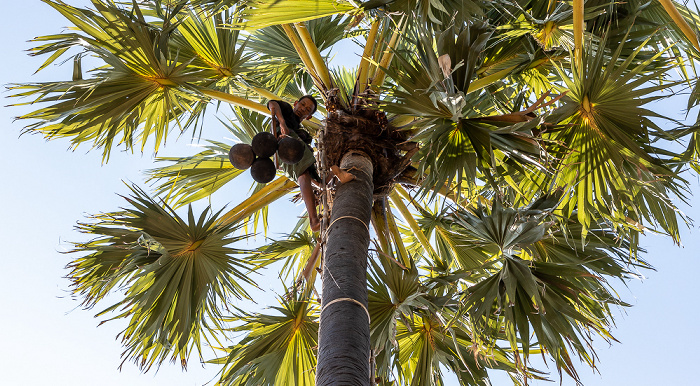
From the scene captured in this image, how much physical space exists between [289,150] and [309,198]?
2.04 feet

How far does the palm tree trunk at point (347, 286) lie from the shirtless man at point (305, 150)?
0.64 ft

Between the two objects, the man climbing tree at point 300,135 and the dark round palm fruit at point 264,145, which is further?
the man climbing tree at point 300,135

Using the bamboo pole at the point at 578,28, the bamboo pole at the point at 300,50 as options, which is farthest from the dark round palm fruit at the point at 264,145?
the bamboo pole at the point at 578,28

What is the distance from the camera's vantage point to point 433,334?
16.8ft

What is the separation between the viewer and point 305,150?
4301 mm

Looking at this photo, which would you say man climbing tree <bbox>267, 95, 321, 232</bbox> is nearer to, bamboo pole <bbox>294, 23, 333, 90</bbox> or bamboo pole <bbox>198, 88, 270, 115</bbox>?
bamboo pole <bbox>294, 23, 333, 90</bbox>

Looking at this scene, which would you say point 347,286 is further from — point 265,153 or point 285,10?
point 285,10

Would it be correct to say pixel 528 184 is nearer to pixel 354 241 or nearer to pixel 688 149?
pixel 688 149

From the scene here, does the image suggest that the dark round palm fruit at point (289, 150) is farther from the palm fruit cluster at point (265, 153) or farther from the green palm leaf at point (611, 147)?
the green palm leaf at point (611, 147)

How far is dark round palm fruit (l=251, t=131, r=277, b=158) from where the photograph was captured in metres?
3.99

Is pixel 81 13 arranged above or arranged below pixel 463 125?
above

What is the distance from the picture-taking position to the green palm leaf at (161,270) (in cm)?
460

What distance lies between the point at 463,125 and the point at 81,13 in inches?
110

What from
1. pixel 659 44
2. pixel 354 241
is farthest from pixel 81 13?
pixel 659 44
